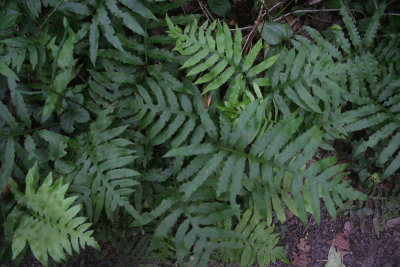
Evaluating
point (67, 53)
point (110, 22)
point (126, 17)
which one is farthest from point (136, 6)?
point (67, 53)

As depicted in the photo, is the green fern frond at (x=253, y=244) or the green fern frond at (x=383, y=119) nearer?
the green fern frond at (x=383, y=119)

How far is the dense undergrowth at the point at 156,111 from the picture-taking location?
8.05ft

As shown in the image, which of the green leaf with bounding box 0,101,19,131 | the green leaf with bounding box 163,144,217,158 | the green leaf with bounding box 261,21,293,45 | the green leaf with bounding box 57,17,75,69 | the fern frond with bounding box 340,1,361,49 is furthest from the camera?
the green leaf with bounding box 261,21,293,45

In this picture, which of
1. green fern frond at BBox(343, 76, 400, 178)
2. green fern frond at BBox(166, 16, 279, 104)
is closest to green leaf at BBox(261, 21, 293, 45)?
green fern frond at BBox(166, 16, 279, 104)

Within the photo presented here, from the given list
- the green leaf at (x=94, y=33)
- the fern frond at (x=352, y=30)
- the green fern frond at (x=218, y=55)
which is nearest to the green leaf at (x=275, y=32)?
the green fern frond at (x=218, y=55)

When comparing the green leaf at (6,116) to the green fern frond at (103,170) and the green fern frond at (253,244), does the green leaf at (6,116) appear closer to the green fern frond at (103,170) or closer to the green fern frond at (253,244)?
the green fern frond at (103,170)

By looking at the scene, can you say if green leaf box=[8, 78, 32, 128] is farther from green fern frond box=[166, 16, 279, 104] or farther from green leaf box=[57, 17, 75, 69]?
green fern frond box=[166, 16, 279, 104]

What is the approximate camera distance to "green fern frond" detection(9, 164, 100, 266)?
2193 mm

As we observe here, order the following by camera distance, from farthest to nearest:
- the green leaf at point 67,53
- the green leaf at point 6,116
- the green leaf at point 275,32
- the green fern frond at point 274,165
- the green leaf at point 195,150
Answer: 1. the green leaf at point 275,32
2. the green leaf at point 6,116
3. the green leaf at point 67,53
4. the green leaf at point 195,150
5. the green fern frond at point 274,165

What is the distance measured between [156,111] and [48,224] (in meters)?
1.15

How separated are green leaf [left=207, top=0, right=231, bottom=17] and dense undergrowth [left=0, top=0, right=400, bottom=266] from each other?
0.41 m

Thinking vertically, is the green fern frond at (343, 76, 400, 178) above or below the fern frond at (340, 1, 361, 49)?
below

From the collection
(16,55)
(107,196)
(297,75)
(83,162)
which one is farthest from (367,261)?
(16,55)

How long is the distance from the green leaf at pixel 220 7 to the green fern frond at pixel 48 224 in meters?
2.02
